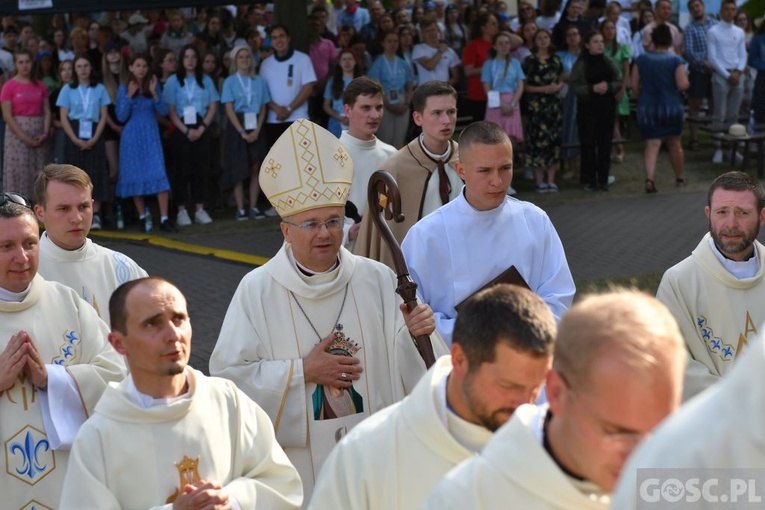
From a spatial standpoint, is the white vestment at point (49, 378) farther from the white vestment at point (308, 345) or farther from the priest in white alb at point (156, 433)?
the priest in white alb at point (156, 433)

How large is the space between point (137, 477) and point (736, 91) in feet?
49.8

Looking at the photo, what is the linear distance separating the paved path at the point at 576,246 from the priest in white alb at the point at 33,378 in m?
4.49

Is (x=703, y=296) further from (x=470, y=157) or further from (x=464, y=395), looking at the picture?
(x=464, y=395)

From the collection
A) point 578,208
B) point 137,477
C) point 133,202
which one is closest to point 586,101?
point 578,208

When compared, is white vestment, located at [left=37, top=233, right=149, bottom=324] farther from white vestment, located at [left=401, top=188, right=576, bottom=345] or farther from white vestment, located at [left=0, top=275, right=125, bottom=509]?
white vestment, located at [left=401, top=188, right=576, bottom=345]

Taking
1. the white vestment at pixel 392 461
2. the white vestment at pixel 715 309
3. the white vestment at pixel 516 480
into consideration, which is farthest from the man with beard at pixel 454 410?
the white vestment at pixel 715 309

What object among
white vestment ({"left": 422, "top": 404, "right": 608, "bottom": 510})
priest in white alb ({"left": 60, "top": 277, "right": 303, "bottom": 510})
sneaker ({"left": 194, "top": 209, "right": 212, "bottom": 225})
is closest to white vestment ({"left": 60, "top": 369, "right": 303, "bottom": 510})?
priest in white alb ({"left": 60, "top": 277, "right": 303, "bottom": 510})

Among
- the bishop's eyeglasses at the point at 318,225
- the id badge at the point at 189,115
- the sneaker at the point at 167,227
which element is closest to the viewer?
the bishop's eyeglasses at the point at 318,225

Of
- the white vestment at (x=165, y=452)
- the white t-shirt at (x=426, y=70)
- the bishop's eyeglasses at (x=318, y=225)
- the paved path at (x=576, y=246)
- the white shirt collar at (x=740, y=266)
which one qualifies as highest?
the white t-shirt at (x=426, y=70)

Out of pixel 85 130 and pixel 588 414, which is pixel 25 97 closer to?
pixel 85 130

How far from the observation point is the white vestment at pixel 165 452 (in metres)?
4.30

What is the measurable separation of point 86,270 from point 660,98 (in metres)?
11.0

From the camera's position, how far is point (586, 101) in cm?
1575

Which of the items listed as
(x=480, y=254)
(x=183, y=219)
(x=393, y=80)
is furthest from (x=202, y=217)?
(x=480, y=254)
